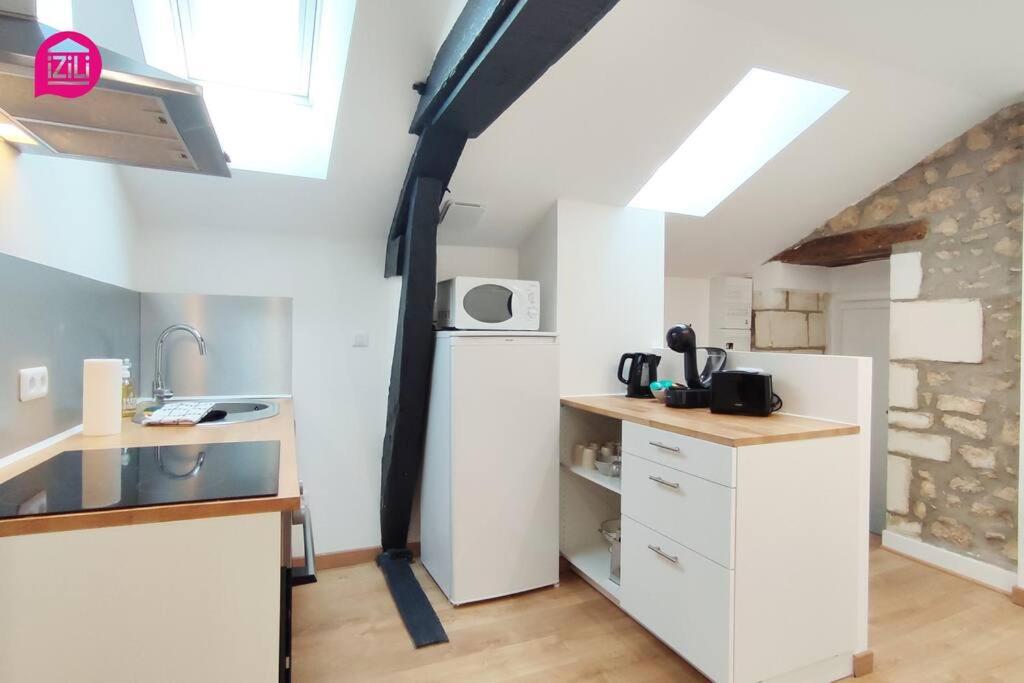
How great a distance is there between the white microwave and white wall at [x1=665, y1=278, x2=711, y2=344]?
58.7 inches

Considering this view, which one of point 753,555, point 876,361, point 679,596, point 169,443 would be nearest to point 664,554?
point 679,596

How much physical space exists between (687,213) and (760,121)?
22.3 inches

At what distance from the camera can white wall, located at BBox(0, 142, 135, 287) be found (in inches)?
50.1

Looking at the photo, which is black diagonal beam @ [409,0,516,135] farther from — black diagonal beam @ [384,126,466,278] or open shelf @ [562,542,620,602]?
open shelf @ [562,542,620,602]

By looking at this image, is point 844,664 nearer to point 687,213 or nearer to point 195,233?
point 687,213

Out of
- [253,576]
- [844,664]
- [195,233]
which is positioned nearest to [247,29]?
[195,233]

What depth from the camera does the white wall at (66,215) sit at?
127cm

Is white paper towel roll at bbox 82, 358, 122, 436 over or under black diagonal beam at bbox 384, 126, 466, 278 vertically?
under

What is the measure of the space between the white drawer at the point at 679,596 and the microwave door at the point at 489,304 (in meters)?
1.06

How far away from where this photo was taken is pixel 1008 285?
2471 mm

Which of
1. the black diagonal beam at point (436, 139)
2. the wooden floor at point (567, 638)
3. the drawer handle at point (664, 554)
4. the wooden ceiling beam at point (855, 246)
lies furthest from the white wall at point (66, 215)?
the wooden ceiling beam at point (855, 246)

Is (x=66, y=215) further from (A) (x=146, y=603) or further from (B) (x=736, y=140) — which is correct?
(B) (x=736, y=140)

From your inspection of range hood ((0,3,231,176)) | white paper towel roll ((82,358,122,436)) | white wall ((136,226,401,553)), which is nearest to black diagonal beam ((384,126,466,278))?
white wall ((136,226,401,553))

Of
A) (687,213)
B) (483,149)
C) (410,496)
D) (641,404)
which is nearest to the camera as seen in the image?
(483,149)
